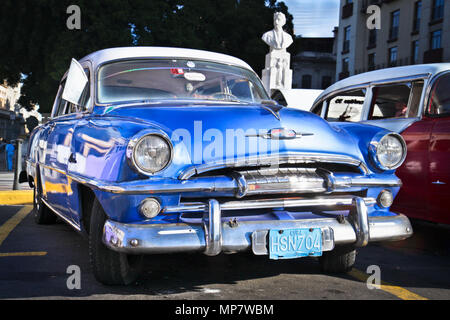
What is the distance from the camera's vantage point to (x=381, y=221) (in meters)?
3.67

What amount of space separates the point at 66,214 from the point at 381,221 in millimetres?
2469

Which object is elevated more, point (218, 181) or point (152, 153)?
point (152, 153)

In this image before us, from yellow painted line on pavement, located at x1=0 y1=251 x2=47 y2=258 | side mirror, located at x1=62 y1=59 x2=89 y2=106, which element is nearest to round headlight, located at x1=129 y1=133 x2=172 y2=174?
side mirror, located at x1=62 y1=59 x2=89 y2=106

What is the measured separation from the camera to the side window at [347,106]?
21.6ft

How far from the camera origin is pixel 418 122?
17.6ft

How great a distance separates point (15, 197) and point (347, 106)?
530cm

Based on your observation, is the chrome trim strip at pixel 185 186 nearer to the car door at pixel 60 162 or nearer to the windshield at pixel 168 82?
the car door at pixel 60 162

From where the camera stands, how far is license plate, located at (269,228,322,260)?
10.9 feet

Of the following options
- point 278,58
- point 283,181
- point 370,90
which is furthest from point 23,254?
point 278,58

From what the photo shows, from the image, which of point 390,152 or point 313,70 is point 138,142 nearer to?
point 390,152

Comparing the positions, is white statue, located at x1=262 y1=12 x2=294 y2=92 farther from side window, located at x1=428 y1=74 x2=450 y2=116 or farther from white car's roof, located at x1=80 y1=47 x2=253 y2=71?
white car's roof, located at x1=80 y1=47 x2=253 y2=71

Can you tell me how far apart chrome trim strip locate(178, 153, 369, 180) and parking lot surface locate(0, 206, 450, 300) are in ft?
2.77

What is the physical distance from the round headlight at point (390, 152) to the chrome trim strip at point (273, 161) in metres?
0.18
